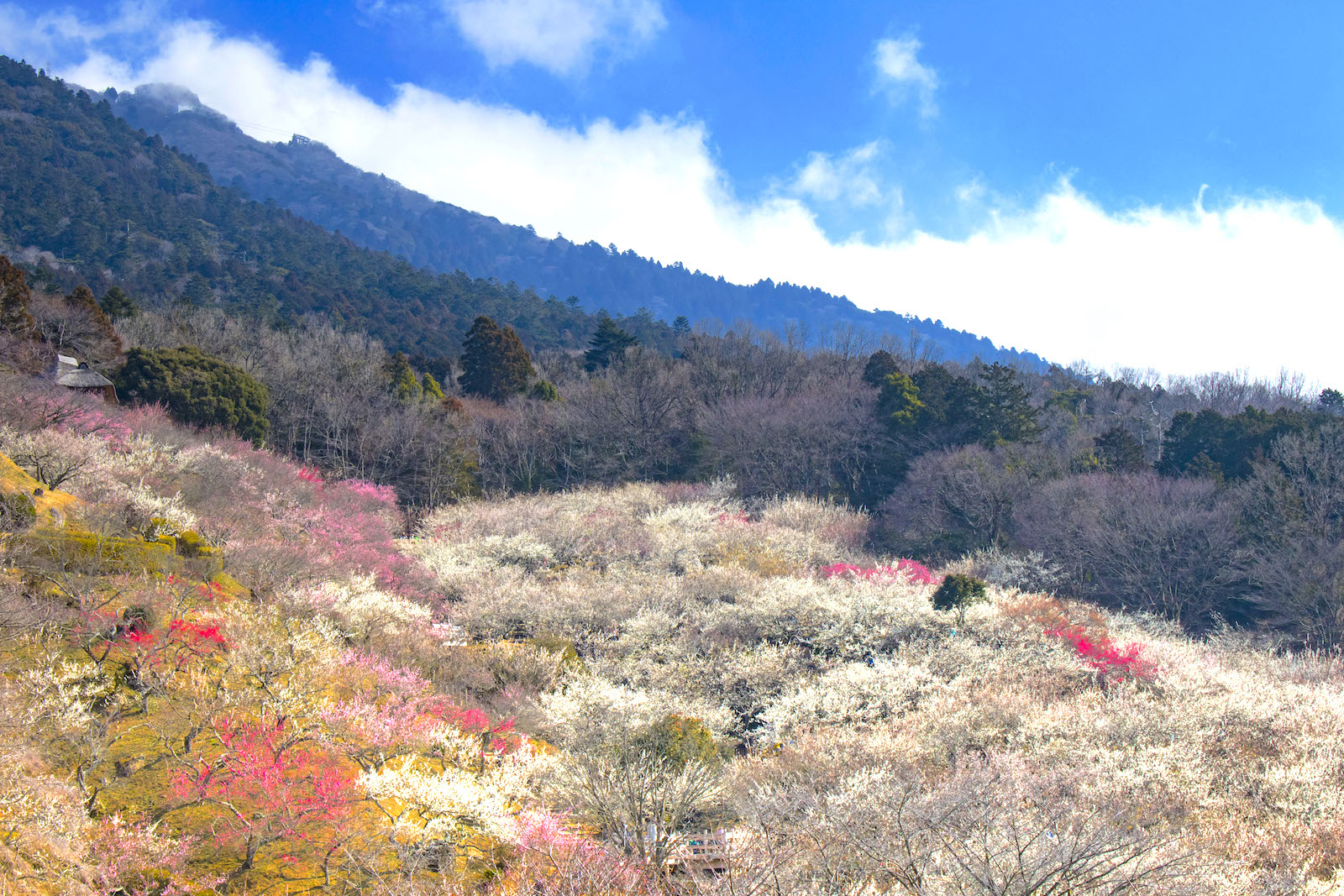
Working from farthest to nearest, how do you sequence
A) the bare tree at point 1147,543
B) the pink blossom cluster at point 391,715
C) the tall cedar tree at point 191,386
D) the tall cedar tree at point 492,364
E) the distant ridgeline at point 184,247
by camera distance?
the distant ridgeline at point 184,247 < the tall cedar tree at point 492,364 < the tall cedar tree at point 191,386 < the bare tree at point 1147,543 < the pink blossom cluster at point 391,715

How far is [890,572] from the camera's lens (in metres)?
17.6

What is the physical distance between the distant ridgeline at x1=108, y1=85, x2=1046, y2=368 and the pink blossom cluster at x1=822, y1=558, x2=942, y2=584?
12838 centimetres

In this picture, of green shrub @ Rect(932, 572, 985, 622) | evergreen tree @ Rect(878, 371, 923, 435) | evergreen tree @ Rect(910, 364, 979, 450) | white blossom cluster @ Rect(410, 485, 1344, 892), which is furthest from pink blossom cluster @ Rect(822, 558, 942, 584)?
evergreen tree @ Rect(878, 371, 923, 435)

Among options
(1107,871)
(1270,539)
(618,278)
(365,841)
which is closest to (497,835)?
(365,841)

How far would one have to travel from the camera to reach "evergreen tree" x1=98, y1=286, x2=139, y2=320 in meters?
31.1

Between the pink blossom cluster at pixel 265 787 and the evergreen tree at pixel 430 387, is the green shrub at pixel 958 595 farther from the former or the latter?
the evergreen tree at pixel 430 387

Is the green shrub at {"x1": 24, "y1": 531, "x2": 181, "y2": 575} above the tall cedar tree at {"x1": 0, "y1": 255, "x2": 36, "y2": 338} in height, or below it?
below

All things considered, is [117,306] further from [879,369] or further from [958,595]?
[958,595]

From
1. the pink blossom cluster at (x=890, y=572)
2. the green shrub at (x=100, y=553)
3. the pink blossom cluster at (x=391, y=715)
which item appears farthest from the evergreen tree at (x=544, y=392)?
the pink blossom cluster at (x=391, y=715)

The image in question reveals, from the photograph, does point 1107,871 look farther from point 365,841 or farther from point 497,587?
point 497,587

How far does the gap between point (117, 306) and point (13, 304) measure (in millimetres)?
11635

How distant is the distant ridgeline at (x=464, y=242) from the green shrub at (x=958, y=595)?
132 meters

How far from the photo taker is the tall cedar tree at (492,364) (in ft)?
121

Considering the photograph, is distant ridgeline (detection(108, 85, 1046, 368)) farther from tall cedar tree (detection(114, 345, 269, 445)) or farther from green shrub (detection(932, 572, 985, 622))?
green shrub (detection(932, 572, 985, 622))
